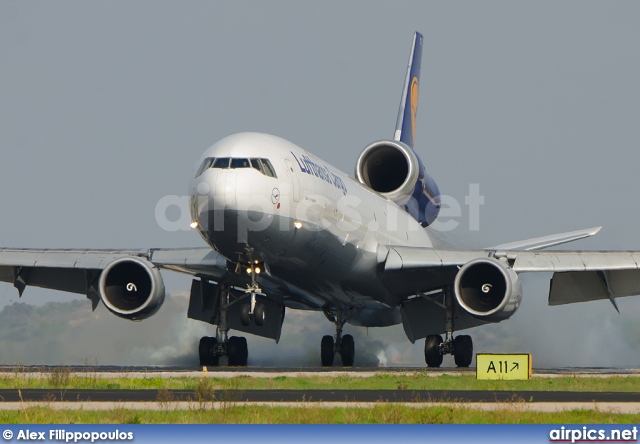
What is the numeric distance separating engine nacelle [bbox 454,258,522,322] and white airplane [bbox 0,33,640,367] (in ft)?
0.10

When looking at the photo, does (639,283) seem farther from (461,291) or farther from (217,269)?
(217,269)

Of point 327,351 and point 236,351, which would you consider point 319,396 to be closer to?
point 236,351

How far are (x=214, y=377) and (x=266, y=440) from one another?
38.0ft

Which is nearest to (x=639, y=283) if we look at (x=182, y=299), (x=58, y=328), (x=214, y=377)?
(x=214, y=377)

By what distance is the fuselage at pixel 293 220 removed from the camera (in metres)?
24.9

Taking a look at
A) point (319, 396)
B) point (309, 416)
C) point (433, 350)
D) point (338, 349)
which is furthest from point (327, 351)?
point (309, 416)

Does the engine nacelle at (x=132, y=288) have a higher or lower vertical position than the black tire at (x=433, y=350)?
higher

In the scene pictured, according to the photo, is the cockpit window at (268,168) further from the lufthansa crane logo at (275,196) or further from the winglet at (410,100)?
the winglet at (410,100)

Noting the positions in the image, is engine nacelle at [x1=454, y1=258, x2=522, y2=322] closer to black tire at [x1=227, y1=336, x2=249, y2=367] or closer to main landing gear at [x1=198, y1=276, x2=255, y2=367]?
main landing gear at [x1=198, y1=276, x2=255, y2=367]

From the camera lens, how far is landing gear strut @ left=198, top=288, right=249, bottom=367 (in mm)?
30953

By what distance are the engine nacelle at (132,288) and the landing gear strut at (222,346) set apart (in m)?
2.48

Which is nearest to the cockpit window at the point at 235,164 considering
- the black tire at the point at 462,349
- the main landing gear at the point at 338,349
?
the black tire at the point at 462,349

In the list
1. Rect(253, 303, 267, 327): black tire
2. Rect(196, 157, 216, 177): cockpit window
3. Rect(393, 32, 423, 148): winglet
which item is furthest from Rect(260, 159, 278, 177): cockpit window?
Rect(393, 32, 423, 148): winglet

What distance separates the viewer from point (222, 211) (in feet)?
80.8
